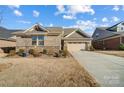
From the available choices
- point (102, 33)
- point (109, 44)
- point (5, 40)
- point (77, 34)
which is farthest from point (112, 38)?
point (5, 40)

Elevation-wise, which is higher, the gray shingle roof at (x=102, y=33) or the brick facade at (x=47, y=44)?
the gray shingle roof at (x=102, y=33)

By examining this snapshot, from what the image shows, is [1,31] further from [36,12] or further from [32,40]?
[36,12]

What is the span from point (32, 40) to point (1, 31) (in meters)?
8.58

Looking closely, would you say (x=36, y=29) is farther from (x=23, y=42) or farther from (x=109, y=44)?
(x=109, y=44)

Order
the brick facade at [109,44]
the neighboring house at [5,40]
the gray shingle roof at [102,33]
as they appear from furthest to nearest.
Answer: the gray shingle roof at [102,33] < the brick facade at [109,44] < the neighboring house at [5,40]

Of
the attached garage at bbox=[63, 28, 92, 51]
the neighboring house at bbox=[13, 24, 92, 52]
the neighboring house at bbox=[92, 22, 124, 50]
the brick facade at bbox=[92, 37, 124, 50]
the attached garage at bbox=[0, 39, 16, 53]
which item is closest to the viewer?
the neighboring house at bbox=[13, 24, 92, 52]

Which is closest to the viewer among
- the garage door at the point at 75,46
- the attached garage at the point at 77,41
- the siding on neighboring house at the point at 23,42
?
the siding on neighboring house at the point at 23,42

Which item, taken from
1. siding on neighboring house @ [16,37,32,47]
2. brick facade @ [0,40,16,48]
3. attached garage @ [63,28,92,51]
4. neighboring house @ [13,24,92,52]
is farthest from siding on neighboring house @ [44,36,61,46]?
brick facade @ [0,40,16,48]

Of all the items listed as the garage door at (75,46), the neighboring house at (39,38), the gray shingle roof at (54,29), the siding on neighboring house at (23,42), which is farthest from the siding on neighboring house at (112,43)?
the siding on neighboring house at (23,42)

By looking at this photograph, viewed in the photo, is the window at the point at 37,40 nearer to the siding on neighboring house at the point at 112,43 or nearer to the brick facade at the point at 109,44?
the brick facade at the point at 109,44

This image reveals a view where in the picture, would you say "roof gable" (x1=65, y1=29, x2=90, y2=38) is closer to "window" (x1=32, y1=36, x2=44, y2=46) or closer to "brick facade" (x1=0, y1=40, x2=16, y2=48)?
"window" (x1=32, y1=36, x2=44, y2=46)

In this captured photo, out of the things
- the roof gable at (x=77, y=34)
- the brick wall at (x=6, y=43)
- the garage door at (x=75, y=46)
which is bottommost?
the garage door at (x=75, y=46)
